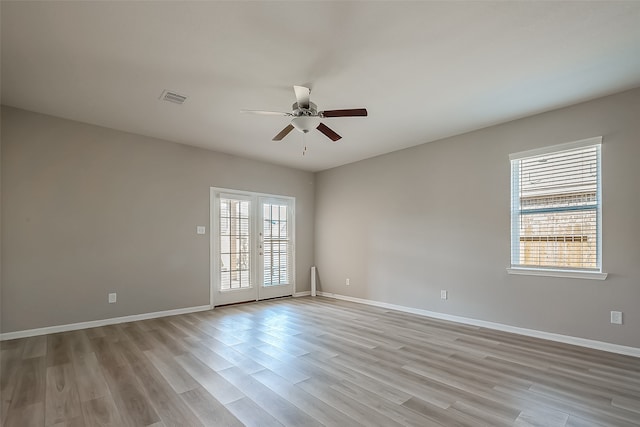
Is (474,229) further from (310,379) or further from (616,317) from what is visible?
(310,379)

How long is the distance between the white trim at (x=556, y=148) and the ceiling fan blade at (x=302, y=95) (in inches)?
115

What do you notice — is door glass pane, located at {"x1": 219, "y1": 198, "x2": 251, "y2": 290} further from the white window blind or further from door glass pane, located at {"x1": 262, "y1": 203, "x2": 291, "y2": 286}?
the white window blind

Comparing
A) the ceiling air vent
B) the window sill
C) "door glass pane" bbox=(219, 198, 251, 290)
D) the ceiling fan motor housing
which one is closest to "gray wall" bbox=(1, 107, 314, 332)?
"door glass pane" bbox=(219, 198, 251, 290)

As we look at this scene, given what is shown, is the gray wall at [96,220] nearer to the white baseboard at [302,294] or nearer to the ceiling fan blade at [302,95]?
the white baseboard at [302,294]

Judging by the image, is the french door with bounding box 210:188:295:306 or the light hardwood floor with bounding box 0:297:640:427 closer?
the light hardwood floor with bounding box 0:297:640:427

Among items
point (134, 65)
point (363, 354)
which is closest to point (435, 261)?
point (363, 354)

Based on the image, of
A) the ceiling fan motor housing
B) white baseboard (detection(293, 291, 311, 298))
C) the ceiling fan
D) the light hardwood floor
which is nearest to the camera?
the light hardwood floor

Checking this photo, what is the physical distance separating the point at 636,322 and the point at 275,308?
4.69 m

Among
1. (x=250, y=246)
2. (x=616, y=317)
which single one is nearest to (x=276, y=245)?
(x=250, y=246)

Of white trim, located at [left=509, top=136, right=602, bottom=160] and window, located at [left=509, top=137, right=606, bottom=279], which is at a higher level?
white trim, located at [left=509, top=136, right=602, bottom=160]

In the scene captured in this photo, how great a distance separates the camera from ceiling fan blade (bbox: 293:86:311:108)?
2.88 metres

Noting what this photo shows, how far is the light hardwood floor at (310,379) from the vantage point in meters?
2.13

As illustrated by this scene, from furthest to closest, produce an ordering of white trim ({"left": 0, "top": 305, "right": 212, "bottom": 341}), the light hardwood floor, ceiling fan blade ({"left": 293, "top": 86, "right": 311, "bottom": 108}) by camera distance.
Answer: white trim ({"left": 0, "top": 305, "right": 212, "bottom": 341})
ceiling fan blade ({"left": 293, "top": 86, "right": 311, "bottom": 108})
the light hardwood floor

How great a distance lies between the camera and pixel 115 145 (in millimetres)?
4504
